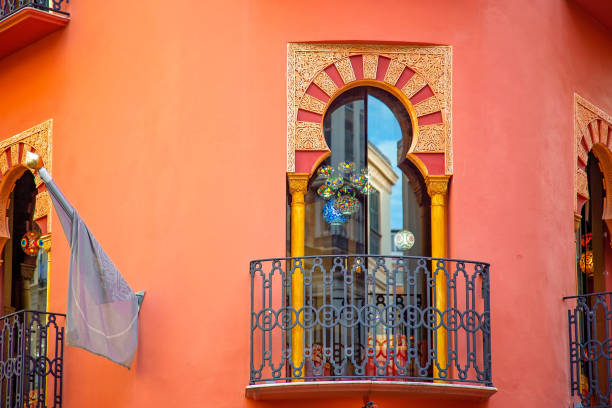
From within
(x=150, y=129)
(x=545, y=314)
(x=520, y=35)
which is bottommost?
(x=545, y=314)

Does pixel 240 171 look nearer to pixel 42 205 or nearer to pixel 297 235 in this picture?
A: pixel 297 235

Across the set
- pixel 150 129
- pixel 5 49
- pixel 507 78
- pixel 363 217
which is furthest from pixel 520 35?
pixel 5 49

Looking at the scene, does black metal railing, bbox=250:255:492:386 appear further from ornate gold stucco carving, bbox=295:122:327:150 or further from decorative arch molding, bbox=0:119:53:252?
decorative arch molding, bbox=0:119:53:252

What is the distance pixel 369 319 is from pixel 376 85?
2.27 metres

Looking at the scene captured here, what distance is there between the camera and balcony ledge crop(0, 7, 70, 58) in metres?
13.2

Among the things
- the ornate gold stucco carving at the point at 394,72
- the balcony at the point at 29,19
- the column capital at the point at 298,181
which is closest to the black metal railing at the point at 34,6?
the balcony at the point at 29,19

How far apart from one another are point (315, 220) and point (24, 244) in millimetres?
3227

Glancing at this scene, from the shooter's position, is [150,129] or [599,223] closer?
[150,129]

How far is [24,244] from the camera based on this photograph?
13977 millimetres

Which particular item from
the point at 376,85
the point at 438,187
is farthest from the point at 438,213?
the point at 376,85

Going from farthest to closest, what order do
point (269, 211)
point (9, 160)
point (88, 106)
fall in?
1. point (9, 160)
2. point (88, 106)
3. point (269, 211)

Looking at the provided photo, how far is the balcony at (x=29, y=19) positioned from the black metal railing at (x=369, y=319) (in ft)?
10.8

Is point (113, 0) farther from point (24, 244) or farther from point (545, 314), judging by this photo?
point (545, 314)

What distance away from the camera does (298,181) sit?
12.3 m
